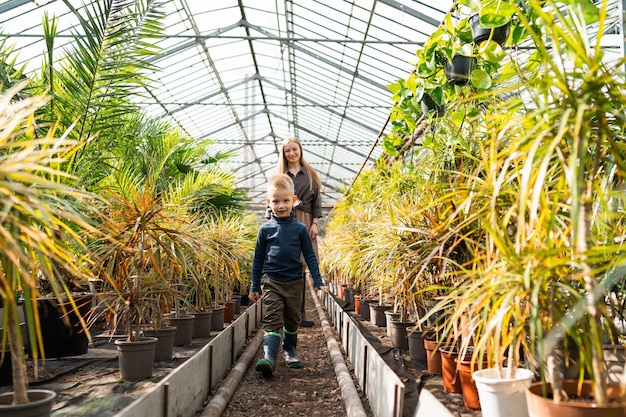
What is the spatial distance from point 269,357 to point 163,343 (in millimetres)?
571

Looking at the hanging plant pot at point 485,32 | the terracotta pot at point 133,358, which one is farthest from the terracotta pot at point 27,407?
the hanging plant pot at point 485,32

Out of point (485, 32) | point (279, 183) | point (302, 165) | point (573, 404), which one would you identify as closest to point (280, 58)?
point (302, 165)

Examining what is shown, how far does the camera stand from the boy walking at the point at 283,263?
3.19 m

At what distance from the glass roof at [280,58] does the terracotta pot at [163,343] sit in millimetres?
3075

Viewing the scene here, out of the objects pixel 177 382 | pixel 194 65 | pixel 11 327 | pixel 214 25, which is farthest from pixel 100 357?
pixel 194 65

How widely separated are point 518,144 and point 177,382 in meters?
1.44

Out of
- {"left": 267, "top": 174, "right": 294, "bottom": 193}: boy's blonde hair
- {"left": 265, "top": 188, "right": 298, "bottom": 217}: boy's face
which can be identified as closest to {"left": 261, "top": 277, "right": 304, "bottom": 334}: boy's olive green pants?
{"left": 265, "top": 188, "right": 298, "bottom": 217}: boy's face

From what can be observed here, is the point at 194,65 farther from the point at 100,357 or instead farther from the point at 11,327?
the point at 11,327

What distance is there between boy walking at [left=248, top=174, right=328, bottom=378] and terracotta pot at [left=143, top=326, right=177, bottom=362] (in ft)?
1.78

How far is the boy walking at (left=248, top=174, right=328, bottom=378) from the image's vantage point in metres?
3.19

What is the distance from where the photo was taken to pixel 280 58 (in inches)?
432

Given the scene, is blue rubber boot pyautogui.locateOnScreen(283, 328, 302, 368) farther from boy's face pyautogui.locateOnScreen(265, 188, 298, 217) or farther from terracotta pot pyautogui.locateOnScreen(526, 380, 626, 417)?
terracotta pot pyautogui.locateOnScreen(526, 380, 626, 417)

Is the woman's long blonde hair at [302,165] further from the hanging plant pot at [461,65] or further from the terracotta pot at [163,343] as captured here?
the terracotta pot at [163,343]

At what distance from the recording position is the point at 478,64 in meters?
2.88
